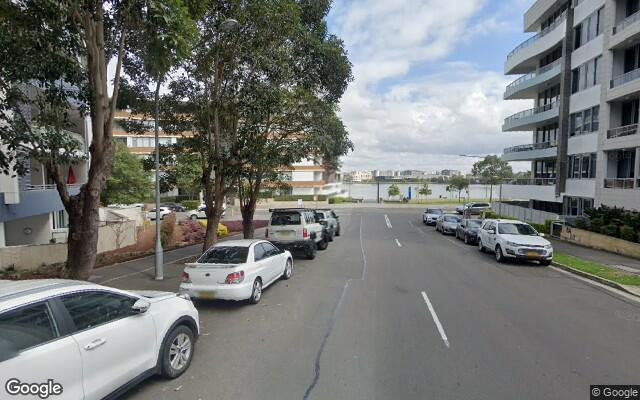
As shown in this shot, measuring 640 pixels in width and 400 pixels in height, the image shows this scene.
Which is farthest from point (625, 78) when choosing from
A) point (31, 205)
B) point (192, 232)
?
point (31, 205)

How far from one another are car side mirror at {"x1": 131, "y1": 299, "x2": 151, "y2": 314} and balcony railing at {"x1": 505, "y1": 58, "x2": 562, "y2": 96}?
30.6 m

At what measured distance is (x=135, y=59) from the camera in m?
11.6

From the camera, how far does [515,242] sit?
42.4ft

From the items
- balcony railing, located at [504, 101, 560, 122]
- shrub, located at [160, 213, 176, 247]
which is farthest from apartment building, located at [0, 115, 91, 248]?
balcony railing, located at [504, 101, 560, 122]

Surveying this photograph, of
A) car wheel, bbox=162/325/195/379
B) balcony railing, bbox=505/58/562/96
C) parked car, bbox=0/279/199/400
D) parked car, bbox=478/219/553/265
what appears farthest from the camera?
balcony railing, bbox=505/58/562/96

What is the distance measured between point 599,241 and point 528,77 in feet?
60.0

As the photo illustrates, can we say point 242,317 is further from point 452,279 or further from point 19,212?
point 19,212

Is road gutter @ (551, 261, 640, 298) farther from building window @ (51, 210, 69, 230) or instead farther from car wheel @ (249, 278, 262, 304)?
building window @ (51, 210, 69, 230)

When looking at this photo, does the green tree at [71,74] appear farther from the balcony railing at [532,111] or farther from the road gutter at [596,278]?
the balcony railing at [532,111]

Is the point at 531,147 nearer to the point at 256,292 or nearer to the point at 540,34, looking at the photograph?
the point at 540,34

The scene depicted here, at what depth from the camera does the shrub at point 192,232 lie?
21719 mm

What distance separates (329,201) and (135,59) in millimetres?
49919

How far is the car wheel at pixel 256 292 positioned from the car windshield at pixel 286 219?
5415 millimetres

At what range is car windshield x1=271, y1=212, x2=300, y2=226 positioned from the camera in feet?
45.0
